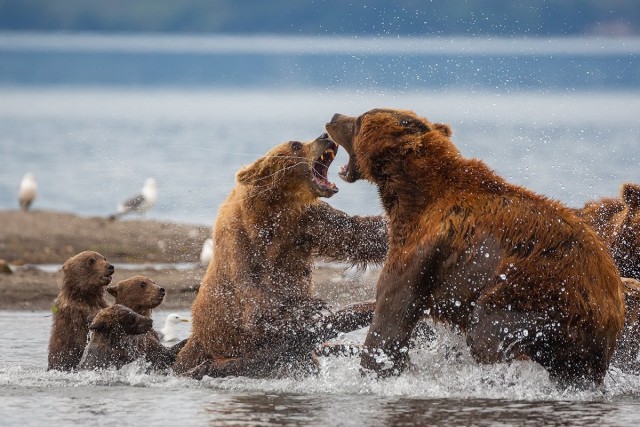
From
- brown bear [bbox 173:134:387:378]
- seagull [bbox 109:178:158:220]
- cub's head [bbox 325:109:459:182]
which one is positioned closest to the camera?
cub's head [bbox 325:109:459:182]

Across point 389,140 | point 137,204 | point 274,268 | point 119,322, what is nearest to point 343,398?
point 274,268

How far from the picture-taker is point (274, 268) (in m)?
8.49

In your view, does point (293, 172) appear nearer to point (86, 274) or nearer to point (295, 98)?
point (86, 274)

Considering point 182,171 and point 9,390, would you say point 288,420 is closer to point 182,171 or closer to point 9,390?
point 9,390

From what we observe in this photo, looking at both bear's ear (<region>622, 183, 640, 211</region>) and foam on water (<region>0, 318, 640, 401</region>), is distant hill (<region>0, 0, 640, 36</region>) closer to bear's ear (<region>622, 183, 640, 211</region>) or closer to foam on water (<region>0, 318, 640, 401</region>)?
bear's ear (<region>622, 183, 640, 211</region>)

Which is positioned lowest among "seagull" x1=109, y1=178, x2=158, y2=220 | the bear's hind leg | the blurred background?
the bear's hind leg

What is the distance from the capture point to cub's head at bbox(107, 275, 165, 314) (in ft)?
30.7

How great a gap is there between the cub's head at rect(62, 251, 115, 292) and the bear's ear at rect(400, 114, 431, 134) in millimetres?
2830

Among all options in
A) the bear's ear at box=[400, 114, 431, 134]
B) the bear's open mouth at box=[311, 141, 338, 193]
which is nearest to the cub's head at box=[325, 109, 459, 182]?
the bear's ear at box=[400, 114, 431, 134]

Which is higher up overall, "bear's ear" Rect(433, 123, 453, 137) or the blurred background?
the blurred background

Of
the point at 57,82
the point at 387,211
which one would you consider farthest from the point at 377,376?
the point at 57,82

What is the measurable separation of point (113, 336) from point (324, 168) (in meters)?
1.72

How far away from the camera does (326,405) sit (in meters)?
7.36

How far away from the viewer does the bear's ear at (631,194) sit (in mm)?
8133
